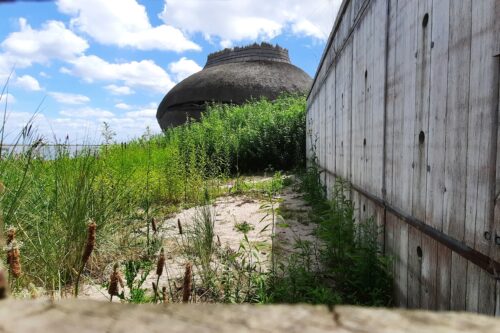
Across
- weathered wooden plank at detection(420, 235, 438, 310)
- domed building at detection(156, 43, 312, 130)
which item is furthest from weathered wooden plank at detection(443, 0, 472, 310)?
domed building at detection(156, 43, 312, 130)

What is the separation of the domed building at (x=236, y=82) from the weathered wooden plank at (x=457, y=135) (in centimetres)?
2053

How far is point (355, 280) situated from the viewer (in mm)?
2750

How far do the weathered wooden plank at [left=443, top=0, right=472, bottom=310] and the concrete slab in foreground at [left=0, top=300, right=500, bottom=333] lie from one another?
3.90 ft

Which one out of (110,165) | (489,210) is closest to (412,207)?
(489,210)

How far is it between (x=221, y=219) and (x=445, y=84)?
3974 millimetres

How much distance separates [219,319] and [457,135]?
1407 millimetres

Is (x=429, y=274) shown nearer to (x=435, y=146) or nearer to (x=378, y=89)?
(x=435, y=146)

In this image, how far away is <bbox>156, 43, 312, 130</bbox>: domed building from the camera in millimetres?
23172

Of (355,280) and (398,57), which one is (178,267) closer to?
(355,280)

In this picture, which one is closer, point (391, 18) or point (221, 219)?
point (391, 18)

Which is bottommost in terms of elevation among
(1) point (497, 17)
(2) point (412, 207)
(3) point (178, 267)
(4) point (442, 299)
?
(3) point (178, 267)

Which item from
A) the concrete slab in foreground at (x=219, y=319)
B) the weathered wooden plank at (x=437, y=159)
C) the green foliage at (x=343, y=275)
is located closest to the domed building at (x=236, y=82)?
the green foliage at (x=343, y=275)

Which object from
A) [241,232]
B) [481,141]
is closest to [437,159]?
[481,141]

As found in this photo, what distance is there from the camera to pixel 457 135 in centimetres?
156
